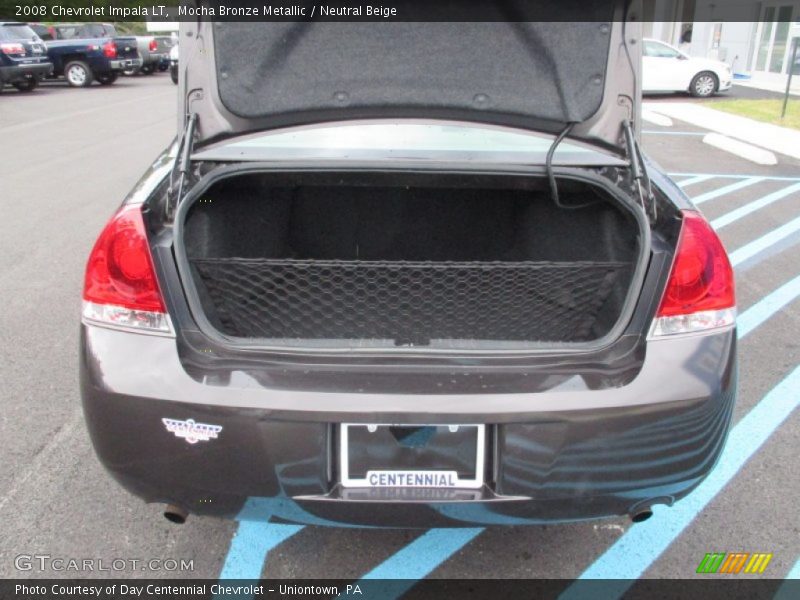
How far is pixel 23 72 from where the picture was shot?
16.7 metres

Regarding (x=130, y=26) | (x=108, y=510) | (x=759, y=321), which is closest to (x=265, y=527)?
(x=108, y=510)

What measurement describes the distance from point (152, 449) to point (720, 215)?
18.8 ft

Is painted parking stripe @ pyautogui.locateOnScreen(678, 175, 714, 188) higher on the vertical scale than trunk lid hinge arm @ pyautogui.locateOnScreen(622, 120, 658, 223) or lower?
lower

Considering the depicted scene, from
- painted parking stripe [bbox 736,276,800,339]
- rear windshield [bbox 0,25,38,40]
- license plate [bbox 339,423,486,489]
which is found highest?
license plate [bbox 339,423,486,489]

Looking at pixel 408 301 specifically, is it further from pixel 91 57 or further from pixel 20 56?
pixel 91 57

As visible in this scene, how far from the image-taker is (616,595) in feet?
7.01

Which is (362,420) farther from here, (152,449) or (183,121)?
(183,121)

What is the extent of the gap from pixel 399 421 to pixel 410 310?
0.58 meters

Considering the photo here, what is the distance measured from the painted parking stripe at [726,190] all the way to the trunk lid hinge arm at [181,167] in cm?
569

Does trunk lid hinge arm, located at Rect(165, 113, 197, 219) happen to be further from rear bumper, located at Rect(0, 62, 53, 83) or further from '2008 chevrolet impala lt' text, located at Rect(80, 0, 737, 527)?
rear bumper, located at Rect(0, 62, 53, 83)

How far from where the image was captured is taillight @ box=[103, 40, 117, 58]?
1934cm

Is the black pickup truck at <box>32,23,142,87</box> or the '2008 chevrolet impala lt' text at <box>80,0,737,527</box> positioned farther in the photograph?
the black pickup truck at <box>32,23,142,87</box>

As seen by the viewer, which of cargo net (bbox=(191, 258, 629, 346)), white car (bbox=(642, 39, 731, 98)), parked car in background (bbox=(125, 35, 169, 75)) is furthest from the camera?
parked car in background (bbox=(125, 35, 169, 75))

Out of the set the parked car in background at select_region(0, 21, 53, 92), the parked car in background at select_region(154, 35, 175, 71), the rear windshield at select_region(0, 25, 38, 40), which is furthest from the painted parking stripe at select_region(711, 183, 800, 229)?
the parked car in background at select_region(154, 35, 175, 71)
